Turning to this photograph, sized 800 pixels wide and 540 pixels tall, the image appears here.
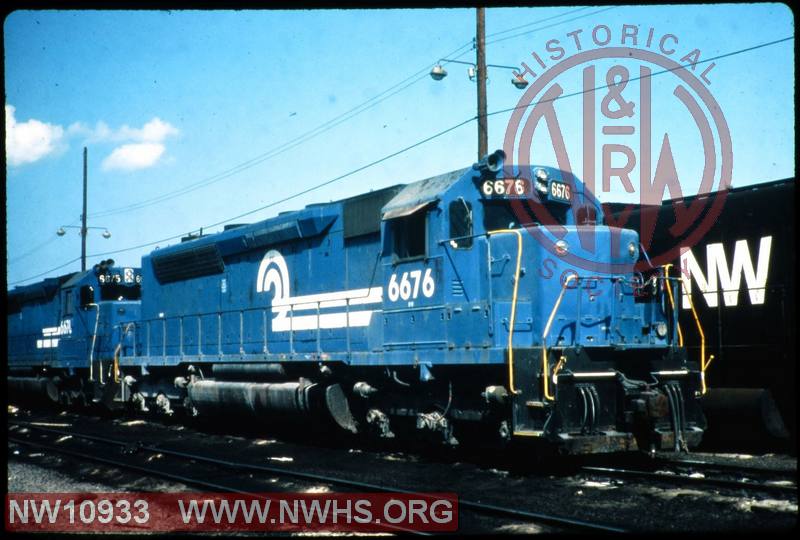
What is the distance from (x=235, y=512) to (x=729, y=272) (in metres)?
7.95

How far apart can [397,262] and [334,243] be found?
2.25m

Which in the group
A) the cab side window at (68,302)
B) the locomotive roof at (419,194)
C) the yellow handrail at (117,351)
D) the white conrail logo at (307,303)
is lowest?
the yellow handrail at (117,351)

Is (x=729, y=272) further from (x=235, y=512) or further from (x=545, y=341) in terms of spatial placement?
(x=235, y=512)

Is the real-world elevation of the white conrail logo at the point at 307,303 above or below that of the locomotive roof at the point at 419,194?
below

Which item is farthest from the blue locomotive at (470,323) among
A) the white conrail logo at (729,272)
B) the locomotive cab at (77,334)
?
the locomotive cab at (77,334)

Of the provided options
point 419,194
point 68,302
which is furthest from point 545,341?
point 68,302

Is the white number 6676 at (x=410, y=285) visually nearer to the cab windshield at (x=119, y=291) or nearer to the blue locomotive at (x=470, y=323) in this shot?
the blue locomotive at (x=470, y=323)

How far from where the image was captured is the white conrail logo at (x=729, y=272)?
37.4 ft

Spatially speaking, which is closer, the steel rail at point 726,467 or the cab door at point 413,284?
the steel rail at point 726,467

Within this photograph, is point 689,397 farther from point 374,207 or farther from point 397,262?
point 374,207

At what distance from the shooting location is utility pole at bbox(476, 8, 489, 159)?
15.8 metres

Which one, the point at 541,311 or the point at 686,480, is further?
the point at 541,311

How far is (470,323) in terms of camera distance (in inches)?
386

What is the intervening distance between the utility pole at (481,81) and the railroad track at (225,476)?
7859mm
